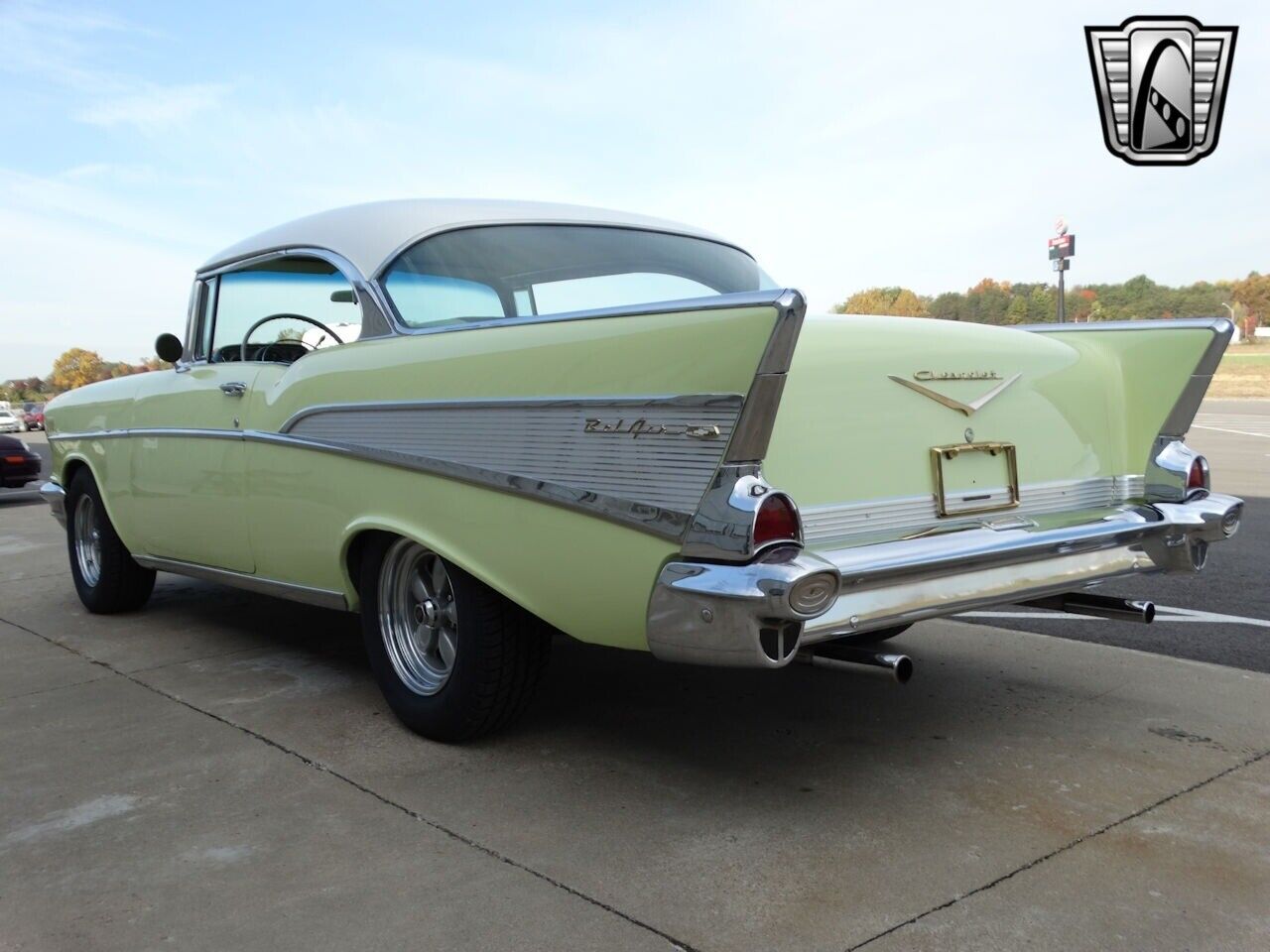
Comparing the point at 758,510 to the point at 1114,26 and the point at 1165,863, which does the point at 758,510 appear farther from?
the point at 1114,26

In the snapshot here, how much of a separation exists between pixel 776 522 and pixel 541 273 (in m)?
1.80

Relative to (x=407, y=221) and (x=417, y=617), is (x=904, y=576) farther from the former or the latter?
(x=407, y=221)

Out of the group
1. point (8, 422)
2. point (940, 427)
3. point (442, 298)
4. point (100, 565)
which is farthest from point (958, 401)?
point (8, 422)

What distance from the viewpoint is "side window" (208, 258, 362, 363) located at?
4.14m

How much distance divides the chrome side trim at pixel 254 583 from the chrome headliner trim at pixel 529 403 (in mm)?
595

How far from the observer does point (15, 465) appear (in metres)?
13.3

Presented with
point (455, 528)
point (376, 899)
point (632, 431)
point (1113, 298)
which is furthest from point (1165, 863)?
point (1113, 298)

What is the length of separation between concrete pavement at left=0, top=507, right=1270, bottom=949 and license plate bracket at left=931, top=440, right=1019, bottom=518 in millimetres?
766

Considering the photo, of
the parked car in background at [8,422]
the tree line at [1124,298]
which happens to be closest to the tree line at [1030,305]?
the tree line at [1124,298]

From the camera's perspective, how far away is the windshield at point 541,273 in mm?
3883

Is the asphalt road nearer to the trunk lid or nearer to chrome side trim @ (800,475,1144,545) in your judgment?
chrome side trim @ (800,475,1144,545)

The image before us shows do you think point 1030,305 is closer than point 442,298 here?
No

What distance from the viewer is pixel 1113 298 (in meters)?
47.8

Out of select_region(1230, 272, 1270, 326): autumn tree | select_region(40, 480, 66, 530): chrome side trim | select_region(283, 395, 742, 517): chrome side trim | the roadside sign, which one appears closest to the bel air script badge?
select_region(283, 395, 742, 517): chrome side trim
